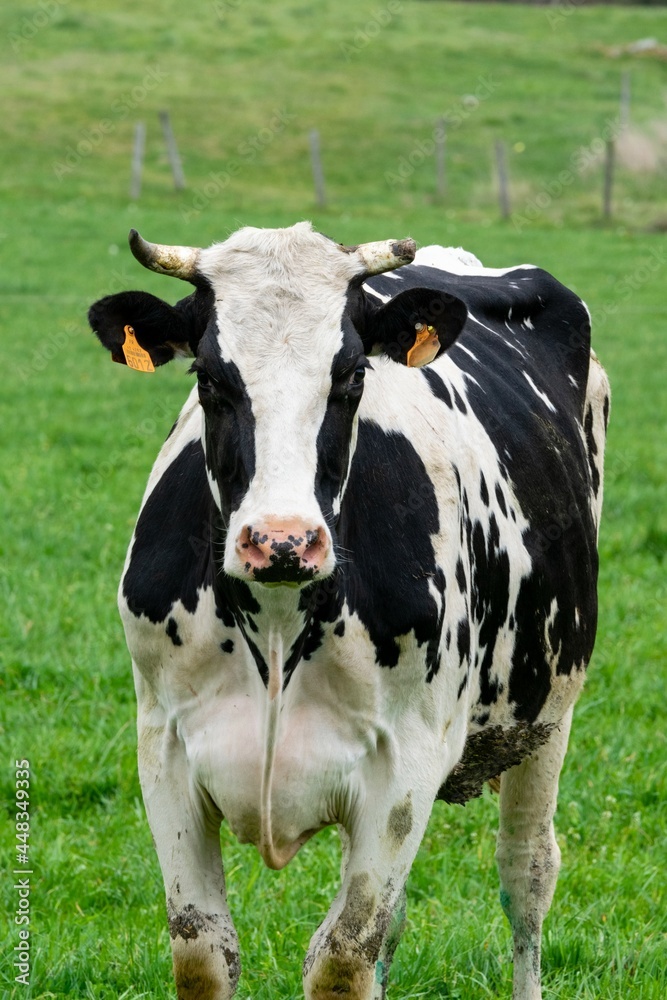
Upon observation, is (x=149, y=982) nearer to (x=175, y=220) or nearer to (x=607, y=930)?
(x=607, y=930)

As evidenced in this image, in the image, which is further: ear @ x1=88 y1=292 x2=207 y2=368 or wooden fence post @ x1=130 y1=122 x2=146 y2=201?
wooden fence post @ x1=130 y1=122 x2=146 y2=201

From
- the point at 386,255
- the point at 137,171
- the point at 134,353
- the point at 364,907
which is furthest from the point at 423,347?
the point at 137,171

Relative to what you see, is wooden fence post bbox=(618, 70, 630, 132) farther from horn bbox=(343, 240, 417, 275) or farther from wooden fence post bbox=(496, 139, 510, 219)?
horn bbox=(343, 240, 417, 275)

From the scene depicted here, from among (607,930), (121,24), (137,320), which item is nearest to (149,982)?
(607,930)

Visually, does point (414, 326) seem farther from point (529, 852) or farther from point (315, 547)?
point (529, 852)

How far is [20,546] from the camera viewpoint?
7.75m

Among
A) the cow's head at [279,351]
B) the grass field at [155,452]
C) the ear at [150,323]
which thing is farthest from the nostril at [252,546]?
the grass field at [155,452]

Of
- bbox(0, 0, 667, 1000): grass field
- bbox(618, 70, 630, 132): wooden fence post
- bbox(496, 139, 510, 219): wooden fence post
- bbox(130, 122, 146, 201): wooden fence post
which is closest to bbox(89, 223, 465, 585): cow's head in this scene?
bbox(0, 0, 667, 1000): grass field

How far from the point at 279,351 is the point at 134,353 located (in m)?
0.47

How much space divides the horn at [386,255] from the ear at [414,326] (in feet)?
0.25

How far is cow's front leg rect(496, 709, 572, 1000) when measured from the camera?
4.09m

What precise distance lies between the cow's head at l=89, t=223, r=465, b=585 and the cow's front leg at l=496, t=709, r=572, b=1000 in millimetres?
1694

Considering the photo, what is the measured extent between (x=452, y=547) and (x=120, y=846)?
2.08 metres

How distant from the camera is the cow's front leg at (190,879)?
10.4 ft
